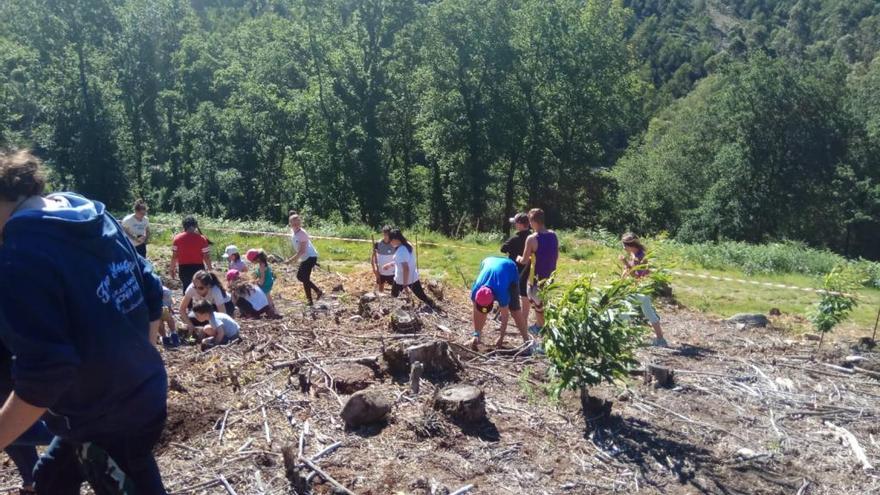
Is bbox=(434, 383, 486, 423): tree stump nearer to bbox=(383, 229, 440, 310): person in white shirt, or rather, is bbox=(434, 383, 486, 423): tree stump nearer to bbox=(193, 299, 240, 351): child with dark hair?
bbox=(193, 299, 240, 351): child with dark hair

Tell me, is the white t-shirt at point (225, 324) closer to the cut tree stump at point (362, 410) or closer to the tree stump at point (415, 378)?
the tree stump at point (415, 378)

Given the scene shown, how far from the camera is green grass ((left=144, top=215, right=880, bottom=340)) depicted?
43.6 ft

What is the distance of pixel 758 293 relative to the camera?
1419cm

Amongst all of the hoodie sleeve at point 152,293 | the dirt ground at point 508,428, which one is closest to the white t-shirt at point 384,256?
the dirt ground at point 508,428

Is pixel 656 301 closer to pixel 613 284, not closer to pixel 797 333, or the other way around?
pixel 797 333

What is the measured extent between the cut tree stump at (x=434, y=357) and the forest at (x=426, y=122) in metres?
24.2

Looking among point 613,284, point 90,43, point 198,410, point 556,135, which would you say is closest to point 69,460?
point 198,410

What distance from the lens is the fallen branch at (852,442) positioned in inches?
225

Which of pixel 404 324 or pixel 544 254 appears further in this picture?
pixel 544 254

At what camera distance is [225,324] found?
7.71 meters

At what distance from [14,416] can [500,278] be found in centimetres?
561

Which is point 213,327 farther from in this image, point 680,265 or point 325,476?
point 680,265

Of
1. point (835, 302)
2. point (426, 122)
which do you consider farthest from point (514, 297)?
point (426, 122)

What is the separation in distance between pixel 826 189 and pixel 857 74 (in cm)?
1854
